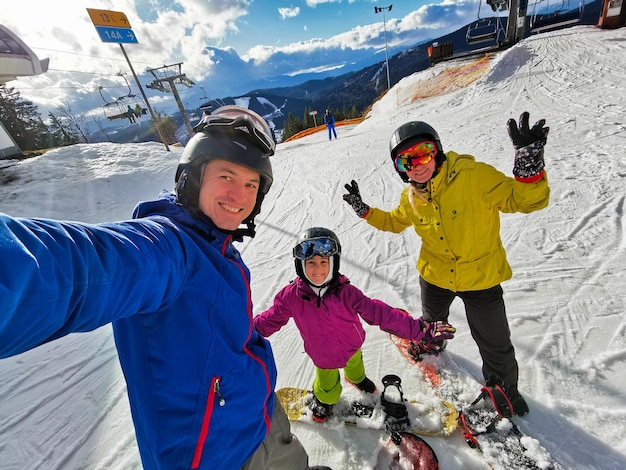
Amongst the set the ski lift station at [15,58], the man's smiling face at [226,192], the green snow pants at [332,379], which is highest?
the ski lift station at [15,58]

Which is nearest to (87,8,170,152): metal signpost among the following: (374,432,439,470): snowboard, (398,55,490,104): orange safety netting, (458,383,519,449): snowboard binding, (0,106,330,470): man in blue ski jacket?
(0,106,330,470): man in blue ski jacket

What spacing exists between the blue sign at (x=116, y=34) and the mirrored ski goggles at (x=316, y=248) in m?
17.2

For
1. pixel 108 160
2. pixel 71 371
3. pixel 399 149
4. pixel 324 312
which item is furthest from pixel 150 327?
pixel 108 160

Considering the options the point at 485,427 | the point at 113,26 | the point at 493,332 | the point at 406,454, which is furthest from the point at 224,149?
the point at 113,26

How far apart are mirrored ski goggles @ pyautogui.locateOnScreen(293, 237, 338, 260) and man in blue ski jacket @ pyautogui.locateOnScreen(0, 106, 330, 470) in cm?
61

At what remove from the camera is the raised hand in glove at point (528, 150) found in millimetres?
1843

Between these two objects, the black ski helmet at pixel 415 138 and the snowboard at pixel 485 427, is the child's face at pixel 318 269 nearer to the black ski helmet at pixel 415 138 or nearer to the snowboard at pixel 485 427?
the black ski helmet at pixel 415 138

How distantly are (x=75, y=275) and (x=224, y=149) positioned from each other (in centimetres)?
104

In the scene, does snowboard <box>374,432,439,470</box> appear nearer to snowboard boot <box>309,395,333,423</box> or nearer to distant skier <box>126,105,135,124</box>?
snowboard boot <box>309,395,333,423</box>

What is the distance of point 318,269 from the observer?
223 centimetres

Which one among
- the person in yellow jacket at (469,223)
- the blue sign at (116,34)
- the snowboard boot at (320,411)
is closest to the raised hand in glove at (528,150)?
the person in yellow jacket at (469,223)

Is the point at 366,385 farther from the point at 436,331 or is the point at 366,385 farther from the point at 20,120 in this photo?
the point at 20,120

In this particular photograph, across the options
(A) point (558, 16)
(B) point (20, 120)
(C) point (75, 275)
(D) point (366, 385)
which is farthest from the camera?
(B) point (20, 120)

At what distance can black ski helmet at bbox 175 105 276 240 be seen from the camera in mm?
1470
